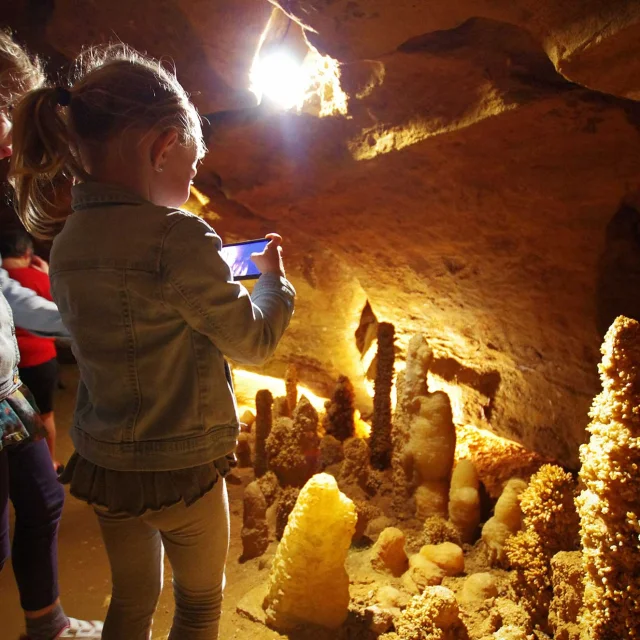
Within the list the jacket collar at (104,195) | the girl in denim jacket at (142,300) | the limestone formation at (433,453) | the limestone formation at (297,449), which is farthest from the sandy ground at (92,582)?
the jacket collar at (104,195)

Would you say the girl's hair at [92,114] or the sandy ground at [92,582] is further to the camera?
the sandy ground at [92,582]

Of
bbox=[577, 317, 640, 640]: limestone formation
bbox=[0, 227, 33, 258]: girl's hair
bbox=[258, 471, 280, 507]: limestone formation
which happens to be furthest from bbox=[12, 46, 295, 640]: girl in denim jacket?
bbox=[0, 227, 33, 258]: girl's hair

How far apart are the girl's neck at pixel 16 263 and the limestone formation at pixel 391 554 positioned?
2.05 m

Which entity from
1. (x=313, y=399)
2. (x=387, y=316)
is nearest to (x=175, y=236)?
(x=387, y=316)

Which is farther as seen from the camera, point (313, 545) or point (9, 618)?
point (9, 618)

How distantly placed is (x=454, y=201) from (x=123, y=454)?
197 centimetres

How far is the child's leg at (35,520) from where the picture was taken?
1506 mm

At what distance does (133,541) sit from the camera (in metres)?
1.16

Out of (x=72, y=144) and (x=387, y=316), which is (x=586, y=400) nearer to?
(x=387, y=316)

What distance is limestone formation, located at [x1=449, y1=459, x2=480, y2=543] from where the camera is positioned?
7.32ft

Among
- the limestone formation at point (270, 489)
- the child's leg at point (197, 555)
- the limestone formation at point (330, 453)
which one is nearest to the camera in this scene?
the child's leg at point (197, 555)

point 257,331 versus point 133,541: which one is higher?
point 257,331

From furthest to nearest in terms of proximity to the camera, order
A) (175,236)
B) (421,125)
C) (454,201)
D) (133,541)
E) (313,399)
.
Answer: (313,399)
(454,201)
(421,125)
(133,541)
(175,236)

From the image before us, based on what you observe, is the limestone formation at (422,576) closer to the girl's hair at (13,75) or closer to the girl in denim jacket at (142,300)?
the girl in denim jacket at (142,300)
